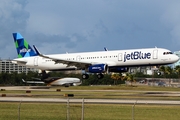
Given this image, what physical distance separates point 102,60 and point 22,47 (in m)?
22.9

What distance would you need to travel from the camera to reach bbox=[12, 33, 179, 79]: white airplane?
240ft

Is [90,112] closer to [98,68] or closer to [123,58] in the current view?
[123,58]

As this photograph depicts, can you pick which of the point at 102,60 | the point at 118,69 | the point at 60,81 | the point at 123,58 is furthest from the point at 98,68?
the point at 60,81

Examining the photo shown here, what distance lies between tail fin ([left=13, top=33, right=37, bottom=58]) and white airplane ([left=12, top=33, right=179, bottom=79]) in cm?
32

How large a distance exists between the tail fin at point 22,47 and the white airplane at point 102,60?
32 cm

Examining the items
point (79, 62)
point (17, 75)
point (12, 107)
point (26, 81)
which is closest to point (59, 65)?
point (79, 62)

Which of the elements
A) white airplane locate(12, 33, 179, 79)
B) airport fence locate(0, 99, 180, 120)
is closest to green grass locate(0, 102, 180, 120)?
airport fence locate(0, 99, 180, 120)

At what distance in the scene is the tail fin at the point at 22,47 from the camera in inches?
3615

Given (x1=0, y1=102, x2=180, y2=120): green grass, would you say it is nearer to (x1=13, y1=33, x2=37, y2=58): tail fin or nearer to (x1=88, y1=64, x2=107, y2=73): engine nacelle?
(x1=88, y1=64, x2=107, y2=73): engine nacelle

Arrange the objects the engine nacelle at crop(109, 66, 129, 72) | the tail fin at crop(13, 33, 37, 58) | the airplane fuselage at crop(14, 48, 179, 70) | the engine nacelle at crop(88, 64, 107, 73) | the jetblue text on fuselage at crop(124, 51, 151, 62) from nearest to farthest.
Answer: the airplane fuselage at crop(14, 48, 179, 70) < the jetblue text on fuselage at crop(124, 51, 151, 62) < the engine nacelle at crop(88, 64, 107, 73) < the engine nacelle at crop(109, 66, 129, 72) < the tail fin at crop(13, 33, 37, 58)

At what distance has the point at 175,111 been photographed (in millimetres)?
40625

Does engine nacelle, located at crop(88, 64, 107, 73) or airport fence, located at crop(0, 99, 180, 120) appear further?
engine nacelle, located at crop(88, 64, 107, 73)

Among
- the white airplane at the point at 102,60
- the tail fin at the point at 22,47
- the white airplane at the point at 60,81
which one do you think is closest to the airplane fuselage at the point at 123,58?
the white airplane at the point at 102,60

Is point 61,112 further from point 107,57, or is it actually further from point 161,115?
point 107,57
